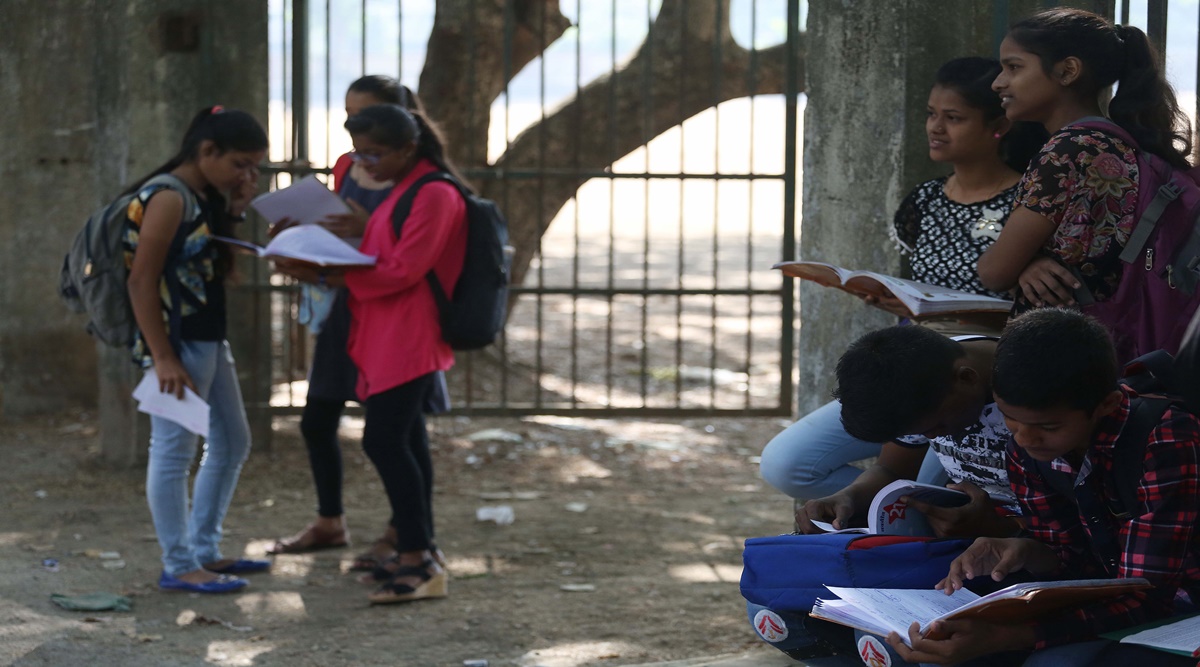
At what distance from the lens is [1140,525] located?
239cm

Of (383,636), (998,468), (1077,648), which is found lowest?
(383,636)

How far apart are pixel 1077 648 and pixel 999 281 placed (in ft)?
3.23

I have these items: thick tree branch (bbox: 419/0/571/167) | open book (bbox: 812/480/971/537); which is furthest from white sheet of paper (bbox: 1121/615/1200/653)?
thick tree branch (bbox: 419/0/571/167)

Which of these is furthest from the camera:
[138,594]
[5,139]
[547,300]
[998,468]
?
[547,300]

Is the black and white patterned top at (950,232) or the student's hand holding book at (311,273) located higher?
the black and white patterned top at (950,232)

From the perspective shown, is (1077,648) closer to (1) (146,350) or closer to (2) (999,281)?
(2) (999,281)

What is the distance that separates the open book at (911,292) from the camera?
318cm

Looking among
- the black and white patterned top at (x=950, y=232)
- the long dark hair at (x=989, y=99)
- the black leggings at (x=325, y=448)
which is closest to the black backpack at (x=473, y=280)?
the black leggings at (x=325, y=448)

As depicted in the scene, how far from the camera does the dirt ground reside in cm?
417

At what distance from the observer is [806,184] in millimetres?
4344

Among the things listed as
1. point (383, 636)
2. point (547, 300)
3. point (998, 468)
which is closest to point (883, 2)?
point (998, 468)

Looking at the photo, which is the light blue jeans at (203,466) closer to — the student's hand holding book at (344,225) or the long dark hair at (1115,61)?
the student's hand holding book at (344,225)

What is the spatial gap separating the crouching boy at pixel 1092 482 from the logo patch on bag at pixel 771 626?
1.37 feet

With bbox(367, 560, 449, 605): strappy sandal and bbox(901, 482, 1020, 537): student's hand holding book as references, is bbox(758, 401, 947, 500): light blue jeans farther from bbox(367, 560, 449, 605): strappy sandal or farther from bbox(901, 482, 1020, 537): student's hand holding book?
bbox(367, 560, 449, 605): strappy sandal
